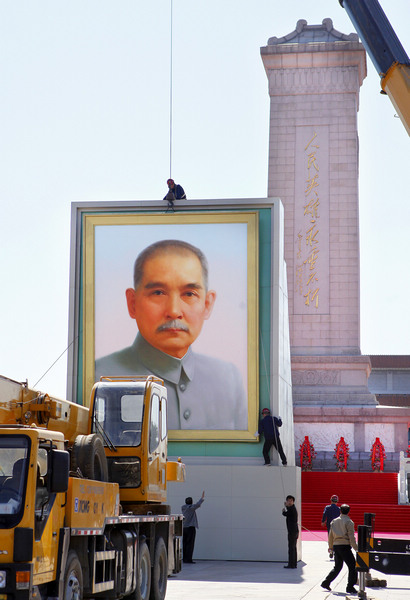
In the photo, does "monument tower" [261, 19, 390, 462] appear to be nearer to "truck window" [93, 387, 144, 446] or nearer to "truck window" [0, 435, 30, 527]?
"truck window" [93, 387, 144, 446]

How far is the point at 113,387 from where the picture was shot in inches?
639

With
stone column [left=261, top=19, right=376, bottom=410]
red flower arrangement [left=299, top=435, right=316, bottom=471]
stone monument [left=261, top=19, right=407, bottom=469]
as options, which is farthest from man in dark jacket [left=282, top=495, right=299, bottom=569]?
stone column [left=261, top=19, right=376, bottom=410]

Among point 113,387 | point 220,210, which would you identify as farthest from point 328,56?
point 113,387

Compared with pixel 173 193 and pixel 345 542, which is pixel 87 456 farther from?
pixel 173 193

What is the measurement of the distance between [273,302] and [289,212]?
2519 centimetres

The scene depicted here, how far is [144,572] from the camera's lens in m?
15.4

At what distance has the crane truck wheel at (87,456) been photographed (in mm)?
13422

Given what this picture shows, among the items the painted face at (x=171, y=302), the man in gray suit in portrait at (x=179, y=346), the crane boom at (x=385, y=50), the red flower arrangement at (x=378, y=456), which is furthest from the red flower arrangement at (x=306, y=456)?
the crane boom at (x=385, y=50)

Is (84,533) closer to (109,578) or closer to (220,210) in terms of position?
(109,578)

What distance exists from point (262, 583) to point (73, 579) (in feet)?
26.0

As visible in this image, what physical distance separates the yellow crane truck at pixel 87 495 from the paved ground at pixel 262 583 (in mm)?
956

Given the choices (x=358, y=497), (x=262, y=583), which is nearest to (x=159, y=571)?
(x=262, y=583)

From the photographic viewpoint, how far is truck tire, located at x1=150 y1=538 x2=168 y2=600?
15727 millimetres

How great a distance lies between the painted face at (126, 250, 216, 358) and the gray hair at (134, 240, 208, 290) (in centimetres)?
Answer: 8
